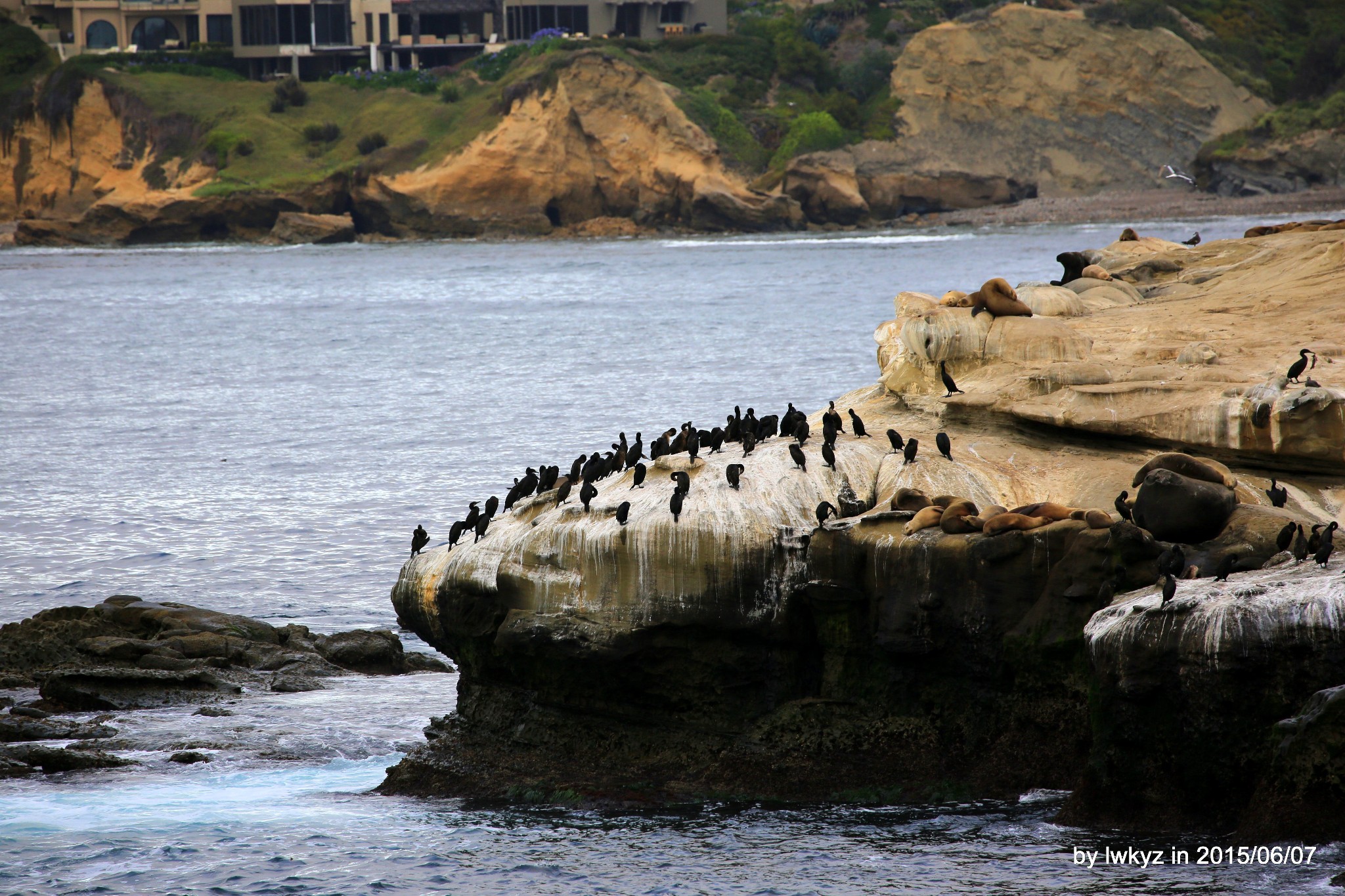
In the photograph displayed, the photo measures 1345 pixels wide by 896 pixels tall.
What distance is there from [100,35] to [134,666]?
12257cm

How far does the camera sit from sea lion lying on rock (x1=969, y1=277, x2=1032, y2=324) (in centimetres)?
2077

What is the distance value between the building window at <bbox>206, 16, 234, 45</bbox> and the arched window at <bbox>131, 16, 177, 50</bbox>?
345 centimetres

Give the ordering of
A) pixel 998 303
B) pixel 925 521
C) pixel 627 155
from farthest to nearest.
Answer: pixel 627 155, pixel 998 303, pixel 925 521

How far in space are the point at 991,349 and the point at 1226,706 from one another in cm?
760

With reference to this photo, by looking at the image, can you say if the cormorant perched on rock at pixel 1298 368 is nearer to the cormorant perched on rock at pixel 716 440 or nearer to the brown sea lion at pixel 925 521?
the brown sea lion at pixel 925 521

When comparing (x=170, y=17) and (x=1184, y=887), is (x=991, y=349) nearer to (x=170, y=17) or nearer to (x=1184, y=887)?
(x=1184, y=887)

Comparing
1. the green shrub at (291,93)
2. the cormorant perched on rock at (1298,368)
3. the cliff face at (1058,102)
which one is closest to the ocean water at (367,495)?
the cormorant perched on rock at (1298,368)

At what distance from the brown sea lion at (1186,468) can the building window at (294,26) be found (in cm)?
11888

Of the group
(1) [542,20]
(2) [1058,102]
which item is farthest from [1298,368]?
(1) [542,20]

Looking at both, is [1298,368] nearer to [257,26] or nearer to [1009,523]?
[1009,523]

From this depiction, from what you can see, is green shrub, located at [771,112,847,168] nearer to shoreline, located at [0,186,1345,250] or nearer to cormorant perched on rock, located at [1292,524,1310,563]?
shoreline, located at [0,186,1345,250]

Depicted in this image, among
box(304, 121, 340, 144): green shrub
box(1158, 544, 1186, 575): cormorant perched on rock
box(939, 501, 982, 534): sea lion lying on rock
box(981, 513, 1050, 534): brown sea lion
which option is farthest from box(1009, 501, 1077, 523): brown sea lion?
box(304, 121, 340, 144): green shrub

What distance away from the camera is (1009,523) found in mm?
15633

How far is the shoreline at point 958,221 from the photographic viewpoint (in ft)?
370
